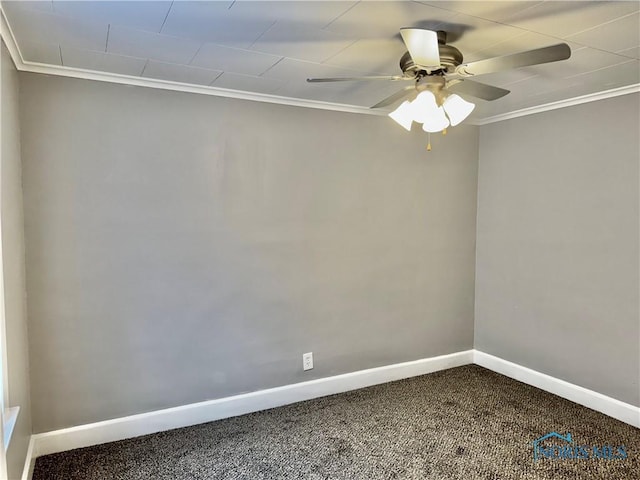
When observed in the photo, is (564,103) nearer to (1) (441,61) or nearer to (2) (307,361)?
(1) (441,61)

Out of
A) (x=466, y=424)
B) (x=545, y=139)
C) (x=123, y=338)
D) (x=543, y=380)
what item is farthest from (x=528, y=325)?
(x=123, y=338)

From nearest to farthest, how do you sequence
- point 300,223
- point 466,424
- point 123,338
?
1. point 123,338
2. point 466,424
3. point 300,223

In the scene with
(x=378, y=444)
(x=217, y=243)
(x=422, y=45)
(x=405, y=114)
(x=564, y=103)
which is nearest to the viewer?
(x=422, y=45)

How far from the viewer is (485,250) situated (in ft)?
12.2

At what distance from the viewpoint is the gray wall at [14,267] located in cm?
188

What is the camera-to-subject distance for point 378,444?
8.21 ft

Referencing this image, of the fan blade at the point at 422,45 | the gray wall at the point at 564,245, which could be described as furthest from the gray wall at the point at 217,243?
the fan blade at the point at 422,45

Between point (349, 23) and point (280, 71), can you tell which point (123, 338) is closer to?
point (280, 71)

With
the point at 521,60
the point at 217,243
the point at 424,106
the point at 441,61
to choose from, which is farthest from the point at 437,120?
the point at 217,243

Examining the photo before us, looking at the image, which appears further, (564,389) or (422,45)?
(564,389)

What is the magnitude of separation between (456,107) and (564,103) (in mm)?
1556

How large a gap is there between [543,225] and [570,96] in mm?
Answer: 919

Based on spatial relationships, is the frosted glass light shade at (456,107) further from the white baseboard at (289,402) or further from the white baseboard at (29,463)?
the white baseboard at (29,463)

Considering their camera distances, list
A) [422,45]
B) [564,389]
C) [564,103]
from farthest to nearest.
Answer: [564,389] → [564,103] → [422,45]
